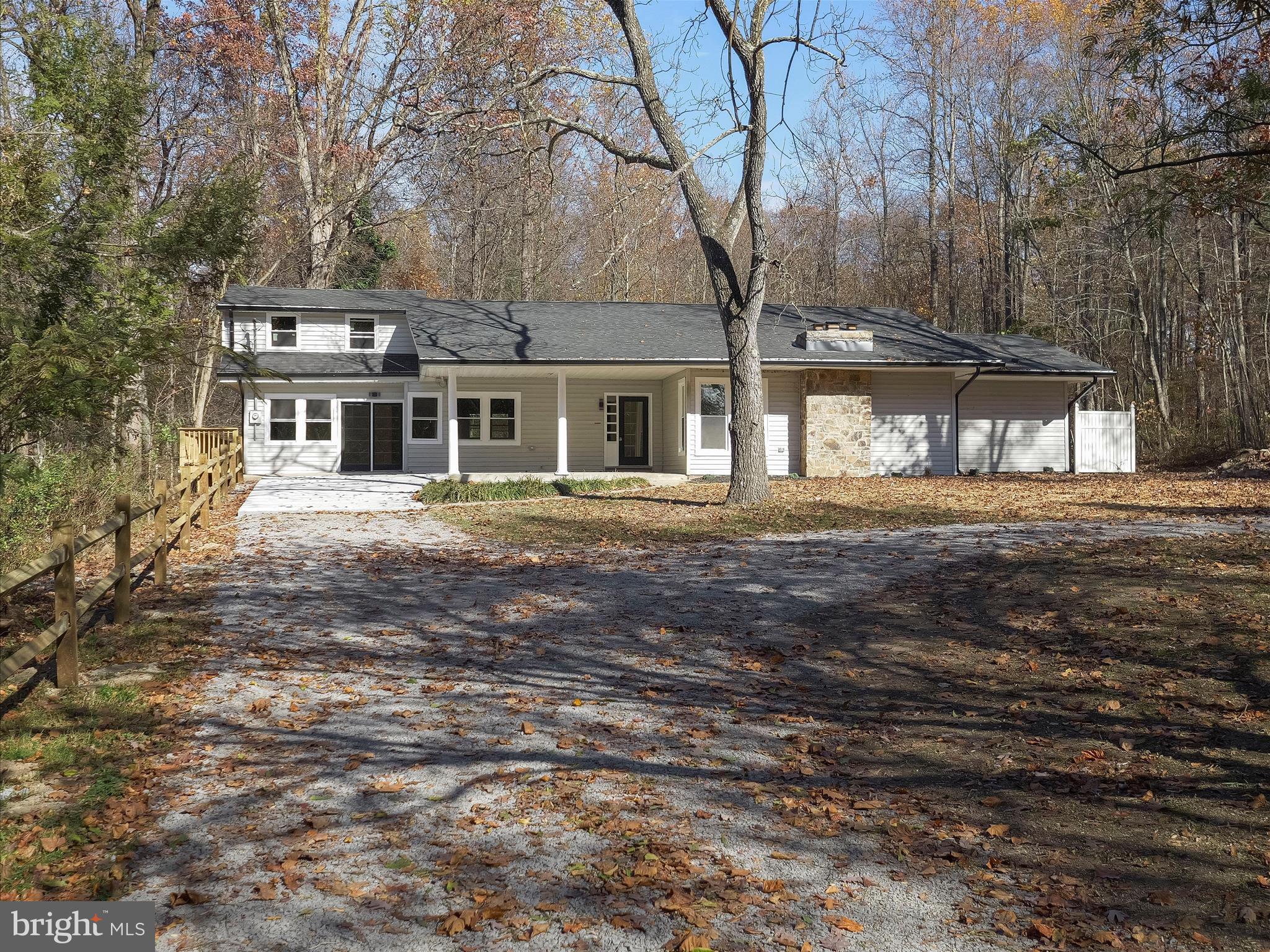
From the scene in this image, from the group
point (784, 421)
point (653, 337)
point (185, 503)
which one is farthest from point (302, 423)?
point (185, 503)

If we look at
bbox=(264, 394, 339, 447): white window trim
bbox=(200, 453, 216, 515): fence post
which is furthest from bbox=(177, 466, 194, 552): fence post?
bbox=(264, 394, 339, 447): white window trim

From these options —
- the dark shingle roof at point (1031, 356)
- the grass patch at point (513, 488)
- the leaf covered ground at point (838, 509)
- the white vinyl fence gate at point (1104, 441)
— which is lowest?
the leaf covered ground at point (838, 509)

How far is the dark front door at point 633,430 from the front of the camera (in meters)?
25.3

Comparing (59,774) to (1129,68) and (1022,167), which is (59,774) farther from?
(1022,167)

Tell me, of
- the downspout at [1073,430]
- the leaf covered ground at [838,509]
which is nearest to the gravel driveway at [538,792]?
the leaf covered ground at [838,509]

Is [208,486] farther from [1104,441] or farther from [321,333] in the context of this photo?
[1104,441]

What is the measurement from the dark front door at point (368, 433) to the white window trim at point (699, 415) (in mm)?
8388

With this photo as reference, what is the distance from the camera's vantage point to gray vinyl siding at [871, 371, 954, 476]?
77.4 feet

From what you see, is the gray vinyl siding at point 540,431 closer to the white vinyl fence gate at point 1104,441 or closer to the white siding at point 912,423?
the white siding at point 912,423

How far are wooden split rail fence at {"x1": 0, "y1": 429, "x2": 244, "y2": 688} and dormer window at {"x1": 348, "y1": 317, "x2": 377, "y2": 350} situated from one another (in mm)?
13609

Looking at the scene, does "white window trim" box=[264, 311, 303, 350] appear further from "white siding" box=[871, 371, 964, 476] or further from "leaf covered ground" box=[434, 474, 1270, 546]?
"white siding" box=[871, 371, 964, 476]

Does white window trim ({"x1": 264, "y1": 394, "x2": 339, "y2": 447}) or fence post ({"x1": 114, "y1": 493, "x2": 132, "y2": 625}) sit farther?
white window trim ({"x1": 264, "y1": 394, "x2": 339, "y2": 447})

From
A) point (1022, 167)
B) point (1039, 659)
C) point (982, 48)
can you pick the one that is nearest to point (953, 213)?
point (1022, 167)

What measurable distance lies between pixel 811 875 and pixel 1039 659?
3.50 meters
